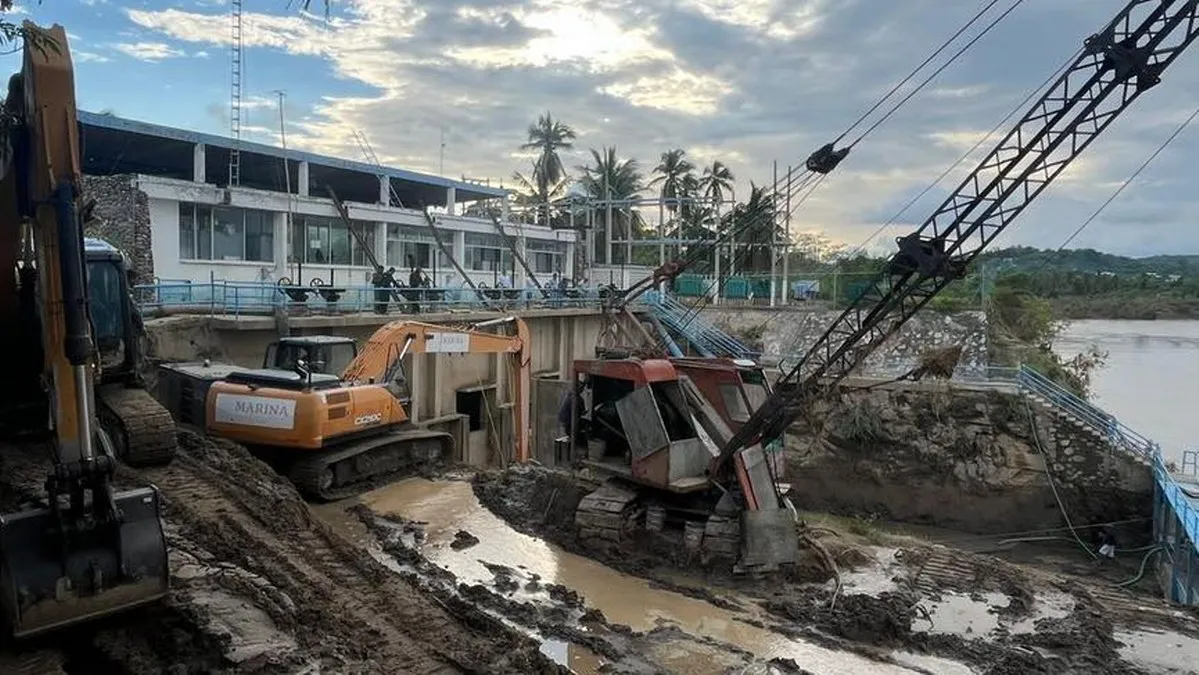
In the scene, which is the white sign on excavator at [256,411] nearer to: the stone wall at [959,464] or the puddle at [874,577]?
the puddle at [874,577]

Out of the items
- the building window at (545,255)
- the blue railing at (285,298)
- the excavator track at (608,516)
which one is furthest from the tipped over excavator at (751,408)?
the building window at (545,255)

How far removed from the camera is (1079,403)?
21.1m

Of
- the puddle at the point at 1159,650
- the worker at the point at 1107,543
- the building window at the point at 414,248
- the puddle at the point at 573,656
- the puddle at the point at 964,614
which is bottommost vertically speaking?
the worker at the point at 1107,543

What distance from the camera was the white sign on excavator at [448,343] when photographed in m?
13.7

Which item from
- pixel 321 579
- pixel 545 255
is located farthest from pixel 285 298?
pixel 545 255

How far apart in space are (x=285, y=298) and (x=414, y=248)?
1492 centimetres

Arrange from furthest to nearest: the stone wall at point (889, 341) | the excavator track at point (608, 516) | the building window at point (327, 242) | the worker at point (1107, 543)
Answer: the building window at point (327, 242), the stone wall at point (889, 341), the worker at point (1107, 543), the excavator track at point (608, 516)

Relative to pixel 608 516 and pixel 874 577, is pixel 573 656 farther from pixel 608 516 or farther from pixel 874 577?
pixel 874 577

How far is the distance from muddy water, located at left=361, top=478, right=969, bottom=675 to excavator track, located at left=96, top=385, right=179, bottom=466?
9.67 feet

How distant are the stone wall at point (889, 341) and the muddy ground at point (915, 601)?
44.2 feet

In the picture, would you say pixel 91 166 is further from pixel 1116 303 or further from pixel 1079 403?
pixel 1116 303

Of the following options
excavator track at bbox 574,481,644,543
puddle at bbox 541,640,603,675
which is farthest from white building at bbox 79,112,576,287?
puddle at bbox 541,640,603,675

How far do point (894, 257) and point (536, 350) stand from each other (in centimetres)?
1653

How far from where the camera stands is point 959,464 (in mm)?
21969
